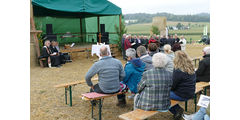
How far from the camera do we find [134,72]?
3.41 meters

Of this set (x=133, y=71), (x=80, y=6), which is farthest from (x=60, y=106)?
(x=80, y=6)

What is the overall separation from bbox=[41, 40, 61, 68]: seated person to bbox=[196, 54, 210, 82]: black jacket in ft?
18.9

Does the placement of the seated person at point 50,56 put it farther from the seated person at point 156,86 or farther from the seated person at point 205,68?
the seated person at point 156,86

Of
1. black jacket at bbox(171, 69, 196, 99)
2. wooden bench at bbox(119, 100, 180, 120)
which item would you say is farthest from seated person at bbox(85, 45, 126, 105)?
black jacket at bbox(171, 69, 196, 99)

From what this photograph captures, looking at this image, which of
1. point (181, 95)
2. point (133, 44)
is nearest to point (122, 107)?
point (181, 95)

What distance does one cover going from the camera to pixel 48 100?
4.25 metres

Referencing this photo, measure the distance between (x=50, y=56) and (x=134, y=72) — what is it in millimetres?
5379

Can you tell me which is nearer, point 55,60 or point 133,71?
point 133,71

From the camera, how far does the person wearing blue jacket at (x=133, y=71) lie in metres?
3.40

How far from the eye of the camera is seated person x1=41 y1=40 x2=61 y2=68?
7.79m

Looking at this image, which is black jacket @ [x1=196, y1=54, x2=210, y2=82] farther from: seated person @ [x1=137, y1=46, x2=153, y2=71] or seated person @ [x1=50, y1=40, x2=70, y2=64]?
seated person @ [x1=50, y1=40, x2=70, y2=64]

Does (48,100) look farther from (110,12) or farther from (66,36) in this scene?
(66,36)

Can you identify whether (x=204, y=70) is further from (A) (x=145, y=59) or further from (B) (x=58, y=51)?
(B) (x=58, y=51)

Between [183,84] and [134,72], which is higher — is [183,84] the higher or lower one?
the lower one
